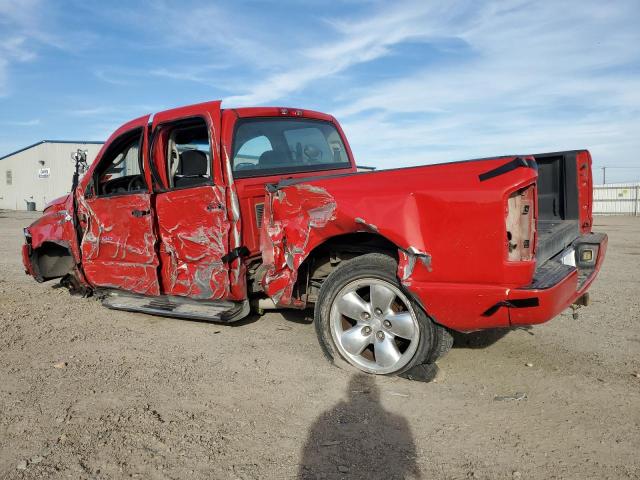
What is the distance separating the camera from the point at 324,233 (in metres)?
3.64

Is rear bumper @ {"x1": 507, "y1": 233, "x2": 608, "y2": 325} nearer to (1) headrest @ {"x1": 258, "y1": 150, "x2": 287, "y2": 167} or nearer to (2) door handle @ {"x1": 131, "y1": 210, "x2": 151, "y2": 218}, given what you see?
(1) headrest @ {"x1": 258, "y1": 150, "x2": 287, "y2": 167}

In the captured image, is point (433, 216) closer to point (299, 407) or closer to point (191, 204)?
point (299, 407)

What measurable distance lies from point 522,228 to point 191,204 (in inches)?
→ 108

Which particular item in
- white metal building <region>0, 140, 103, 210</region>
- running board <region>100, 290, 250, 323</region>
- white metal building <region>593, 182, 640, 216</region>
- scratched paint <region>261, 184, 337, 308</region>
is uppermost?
white metal building <region>0, 140, 103, 210</region>

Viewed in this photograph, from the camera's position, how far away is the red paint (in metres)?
2.97

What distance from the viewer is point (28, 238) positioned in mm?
6453

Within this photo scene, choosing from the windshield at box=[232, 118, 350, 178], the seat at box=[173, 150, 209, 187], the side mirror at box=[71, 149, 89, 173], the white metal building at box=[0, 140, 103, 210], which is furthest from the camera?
the white metal building at box=[0, 140, 103, 210]

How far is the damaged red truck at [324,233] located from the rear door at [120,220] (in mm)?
19

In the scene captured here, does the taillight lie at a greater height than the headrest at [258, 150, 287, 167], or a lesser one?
lesser

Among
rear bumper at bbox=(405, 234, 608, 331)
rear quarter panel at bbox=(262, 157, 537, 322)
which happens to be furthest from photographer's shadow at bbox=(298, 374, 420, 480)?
rear quarter panel at bbox=(262, 157, 537, 322)

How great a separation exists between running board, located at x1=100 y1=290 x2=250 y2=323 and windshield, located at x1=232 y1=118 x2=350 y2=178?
1.15m

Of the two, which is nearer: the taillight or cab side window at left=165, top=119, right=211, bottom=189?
the taillight

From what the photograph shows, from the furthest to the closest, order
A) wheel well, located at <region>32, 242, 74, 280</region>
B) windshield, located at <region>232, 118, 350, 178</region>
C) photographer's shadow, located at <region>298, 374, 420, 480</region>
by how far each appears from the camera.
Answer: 1. wheel well, located at <region>32, 242, 74, 280</region>
2. windshield, located at <region>232, 118, 350, 178</region>
3. photographer's shadow, located at <region>298, 374, 420, 480</region>

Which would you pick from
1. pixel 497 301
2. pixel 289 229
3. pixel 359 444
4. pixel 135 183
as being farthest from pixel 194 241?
pixel 497 301
